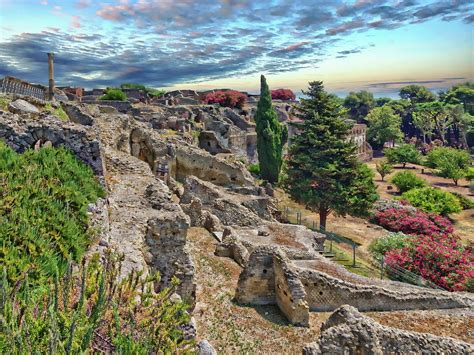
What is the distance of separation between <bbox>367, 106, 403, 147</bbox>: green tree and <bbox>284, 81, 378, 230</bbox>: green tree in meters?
54.4

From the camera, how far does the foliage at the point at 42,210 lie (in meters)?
4.90

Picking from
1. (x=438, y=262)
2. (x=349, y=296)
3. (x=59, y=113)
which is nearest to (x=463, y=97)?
(x=438, y=262)

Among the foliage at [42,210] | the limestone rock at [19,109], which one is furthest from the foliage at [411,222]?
the foliage at [42,210]

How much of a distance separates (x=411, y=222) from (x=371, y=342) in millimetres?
23873

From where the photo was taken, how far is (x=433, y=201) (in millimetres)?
38188

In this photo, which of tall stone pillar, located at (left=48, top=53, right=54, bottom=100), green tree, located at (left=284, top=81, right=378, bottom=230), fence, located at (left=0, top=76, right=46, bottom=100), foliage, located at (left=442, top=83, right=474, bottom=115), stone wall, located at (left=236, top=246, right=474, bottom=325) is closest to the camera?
stone wall, located at (left=236, top=246, right=474, bottom=325)

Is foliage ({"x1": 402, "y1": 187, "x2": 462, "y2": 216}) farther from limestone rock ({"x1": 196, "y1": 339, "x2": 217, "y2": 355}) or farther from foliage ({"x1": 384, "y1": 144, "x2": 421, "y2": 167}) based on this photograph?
limestone rock ({"x1": 196, "y1": 339, "x2": 217, "y2": 355})

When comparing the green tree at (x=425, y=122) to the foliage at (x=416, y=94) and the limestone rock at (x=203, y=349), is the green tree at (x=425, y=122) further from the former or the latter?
the limestone rock at (x=203, y=349)

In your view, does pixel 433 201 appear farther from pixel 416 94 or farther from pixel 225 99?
pixel 416 94

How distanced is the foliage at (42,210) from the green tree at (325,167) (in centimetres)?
2099

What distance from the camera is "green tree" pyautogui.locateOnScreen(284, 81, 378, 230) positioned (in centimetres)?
2712

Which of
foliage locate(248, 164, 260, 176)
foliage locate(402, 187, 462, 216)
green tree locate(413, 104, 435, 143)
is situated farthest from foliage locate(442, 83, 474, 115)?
foliage locate(248, 164, 260, 176)

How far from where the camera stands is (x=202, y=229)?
17.0 metres

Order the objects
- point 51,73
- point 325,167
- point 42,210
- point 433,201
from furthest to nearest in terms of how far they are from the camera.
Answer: point 433,201
point 51,73
point 325,167
point 42,210
